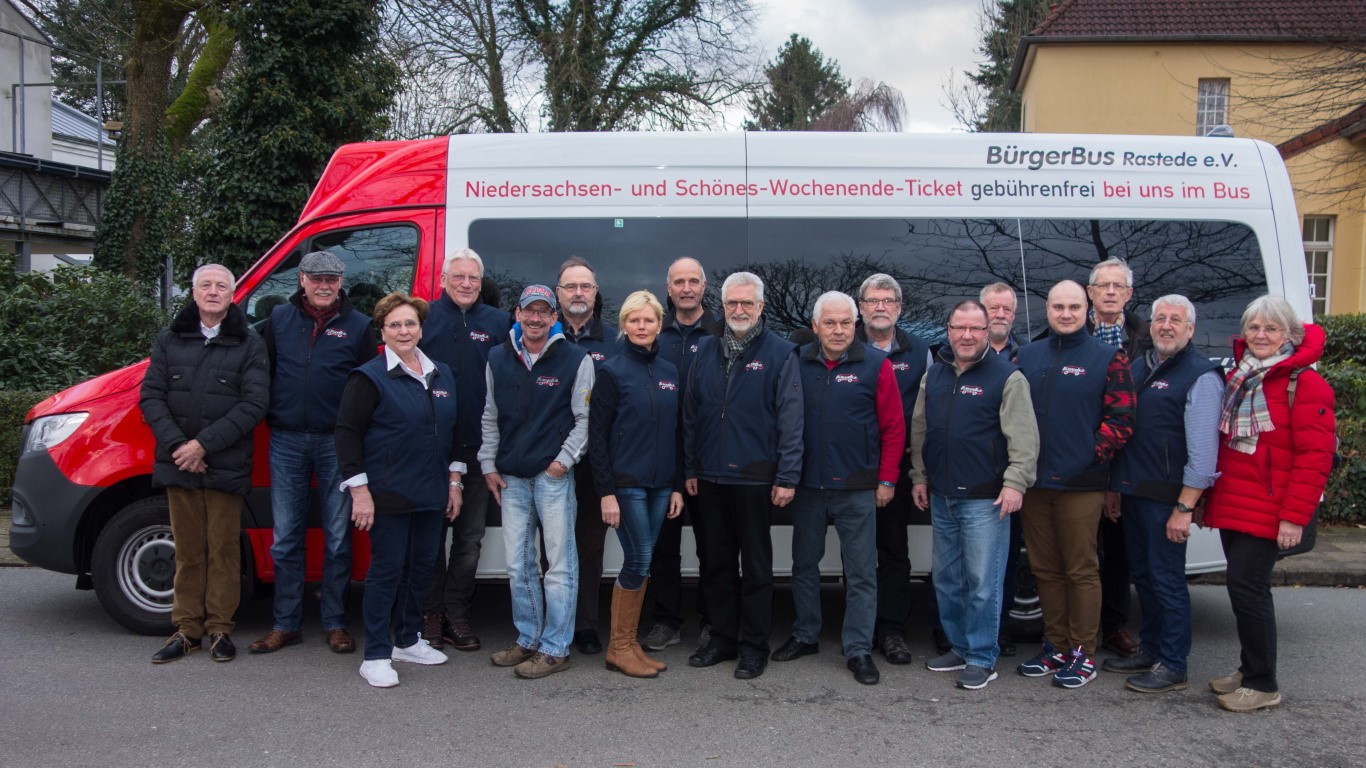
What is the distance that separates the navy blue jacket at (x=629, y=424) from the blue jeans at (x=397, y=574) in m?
0.89

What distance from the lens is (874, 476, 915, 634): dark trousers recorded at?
209 inches

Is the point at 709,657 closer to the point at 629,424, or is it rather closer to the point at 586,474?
the point at 586,474

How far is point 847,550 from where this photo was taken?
16.7 feet

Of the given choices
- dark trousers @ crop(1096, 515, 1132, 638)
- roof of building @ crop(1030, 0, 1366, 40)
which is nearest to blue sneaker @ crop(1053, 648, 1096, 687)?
dark trousers @ crop(1096, 515, 1132, 638)

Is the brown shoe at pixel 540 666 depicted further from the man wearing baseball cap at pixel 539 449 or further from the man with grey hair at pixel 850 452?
the man with grey hair at pixel 850 452

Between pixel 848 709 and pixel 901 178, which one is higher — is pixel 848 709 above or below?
below

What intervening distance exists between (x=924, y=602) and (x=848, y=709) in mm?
2109

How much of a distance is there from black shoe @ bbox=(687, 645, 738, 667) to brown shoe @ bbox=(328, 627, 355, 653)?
1.76 meters

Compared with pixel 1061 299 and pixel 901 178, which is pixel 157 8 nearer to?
pixel 901 178

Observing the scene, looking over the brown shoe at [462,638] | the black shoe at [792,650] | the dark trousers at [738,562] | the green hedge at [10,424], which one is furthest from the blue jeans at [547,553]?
the green hedge at [10,424]

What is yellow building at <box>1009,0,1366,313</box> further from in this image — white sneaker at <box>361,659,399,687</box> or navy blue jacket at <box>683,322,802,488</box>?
white sneaker at <box>361,659,399,687</box>

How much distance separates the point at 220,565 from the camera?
17.3 feet

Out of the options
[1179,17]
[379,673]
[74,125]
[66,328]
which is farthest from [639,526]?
[74,125]

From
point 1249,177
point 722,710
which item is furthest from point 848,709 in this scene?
point 1249,177
